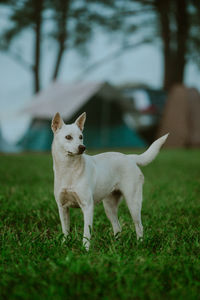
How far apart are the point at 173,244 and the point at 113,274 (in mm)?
811

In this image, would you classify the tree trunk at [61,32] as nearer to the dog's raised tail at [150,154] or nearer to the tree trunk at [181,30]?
the tree trunk at [181,30]

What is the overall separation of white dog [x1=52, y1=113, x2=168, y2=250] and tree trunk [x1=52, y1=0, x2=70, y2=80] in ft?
47.9

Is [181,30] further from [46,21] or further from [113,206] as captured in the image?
[113,206]

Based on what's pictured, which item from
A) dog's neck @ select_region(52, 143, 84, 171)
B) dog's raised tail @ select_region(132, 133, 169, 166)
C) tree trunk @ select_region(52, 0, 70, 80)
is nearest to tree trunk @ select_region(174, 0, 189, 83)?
tree trunk @ select_region(52, 0, 70, 80)

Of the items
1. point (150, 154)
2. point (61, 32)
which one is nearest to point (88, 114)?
point (61, 32)

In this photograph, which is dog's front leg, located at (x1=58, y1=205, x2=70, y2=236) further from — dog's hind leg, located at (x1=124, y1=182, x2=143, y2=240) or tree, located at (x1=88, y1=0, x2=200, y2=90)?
tree, located at (x1=88, y1=0, x2=200, y2=90)

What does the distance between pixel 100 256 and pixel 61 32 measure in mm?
16108

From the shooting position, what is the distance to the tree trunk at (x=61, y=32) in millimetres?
16578

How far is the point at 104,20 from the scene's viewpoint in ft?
54.7

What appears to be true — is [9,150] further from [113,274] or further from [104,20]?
[113,274]

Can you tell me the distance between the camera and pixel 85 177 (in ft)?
9.29

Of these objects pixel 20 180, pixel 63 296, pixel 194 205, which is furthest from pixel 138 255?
pixel 20 180

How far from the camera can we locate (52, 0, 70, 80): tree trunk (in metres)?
16.6

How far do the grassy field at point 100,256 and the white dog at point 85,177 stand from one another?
18 centimetres
